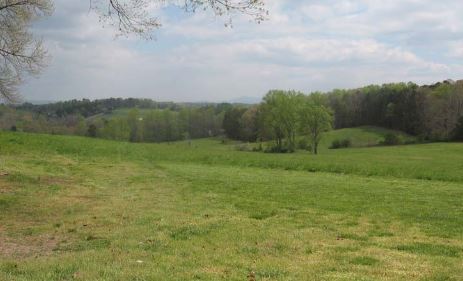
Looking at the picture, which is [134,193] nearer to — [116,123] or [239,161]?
[239,161]

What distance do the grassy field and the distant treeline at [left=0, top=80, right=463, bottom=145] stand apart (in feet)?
170

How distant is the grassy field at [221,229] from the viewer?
7.95m

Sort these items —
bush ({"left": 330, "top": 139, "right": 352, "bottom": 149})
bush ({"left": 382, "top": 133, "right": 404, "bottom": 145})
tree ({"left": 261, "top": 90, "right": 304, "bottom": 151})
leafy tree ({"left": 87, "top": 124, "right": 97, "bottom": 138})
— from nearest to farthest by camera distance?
tree ({"left": 261, "top": 90, "right": 304, "bottom": 151}), bush ({"left": 382, "top": 133, "right": 404, "bottom": 145}), bush ({"left": 330, "top": 139, "right": 352, "bottom": 149}), leafy tree ({"left": 87, "top": 124, "right": 97, "bottom": 138})

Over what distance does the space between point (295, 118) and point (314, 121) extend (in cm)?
331

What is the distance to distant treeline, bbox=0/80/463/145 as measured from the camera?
90.4 meters

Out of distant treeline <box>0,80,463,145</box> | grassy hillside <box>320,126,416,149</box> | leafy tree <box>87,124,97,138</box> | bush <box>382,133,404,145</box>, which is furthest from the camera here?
leafy tree <box>87,124,97,138</box>

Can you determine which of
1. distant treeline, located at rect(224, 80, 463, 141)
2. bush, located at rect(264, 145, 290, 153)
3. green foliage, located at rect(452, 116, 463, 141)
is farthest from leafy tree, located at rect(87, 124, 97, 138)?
green foliage, located at rect(452, 116, 463, 141)

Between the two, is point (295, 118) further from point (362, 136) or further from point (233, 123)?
point (233, 123)

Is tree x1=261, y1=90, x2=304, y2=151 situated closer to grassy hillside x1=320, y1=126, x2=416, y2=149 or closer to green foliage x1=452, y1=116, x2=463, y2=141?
grassy hillside x1=320, y1=126, x2=416, y2=149

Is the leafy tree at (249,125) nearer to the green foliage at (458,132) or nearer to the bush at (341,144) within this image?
the bush at (341,144)

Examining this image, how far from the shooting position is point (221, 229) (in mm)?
11734

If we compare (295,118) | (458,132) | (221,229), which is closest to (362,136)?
(458,132)

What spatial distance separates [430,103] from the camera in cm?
9969

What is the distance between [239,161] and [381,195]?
72.3 feet
